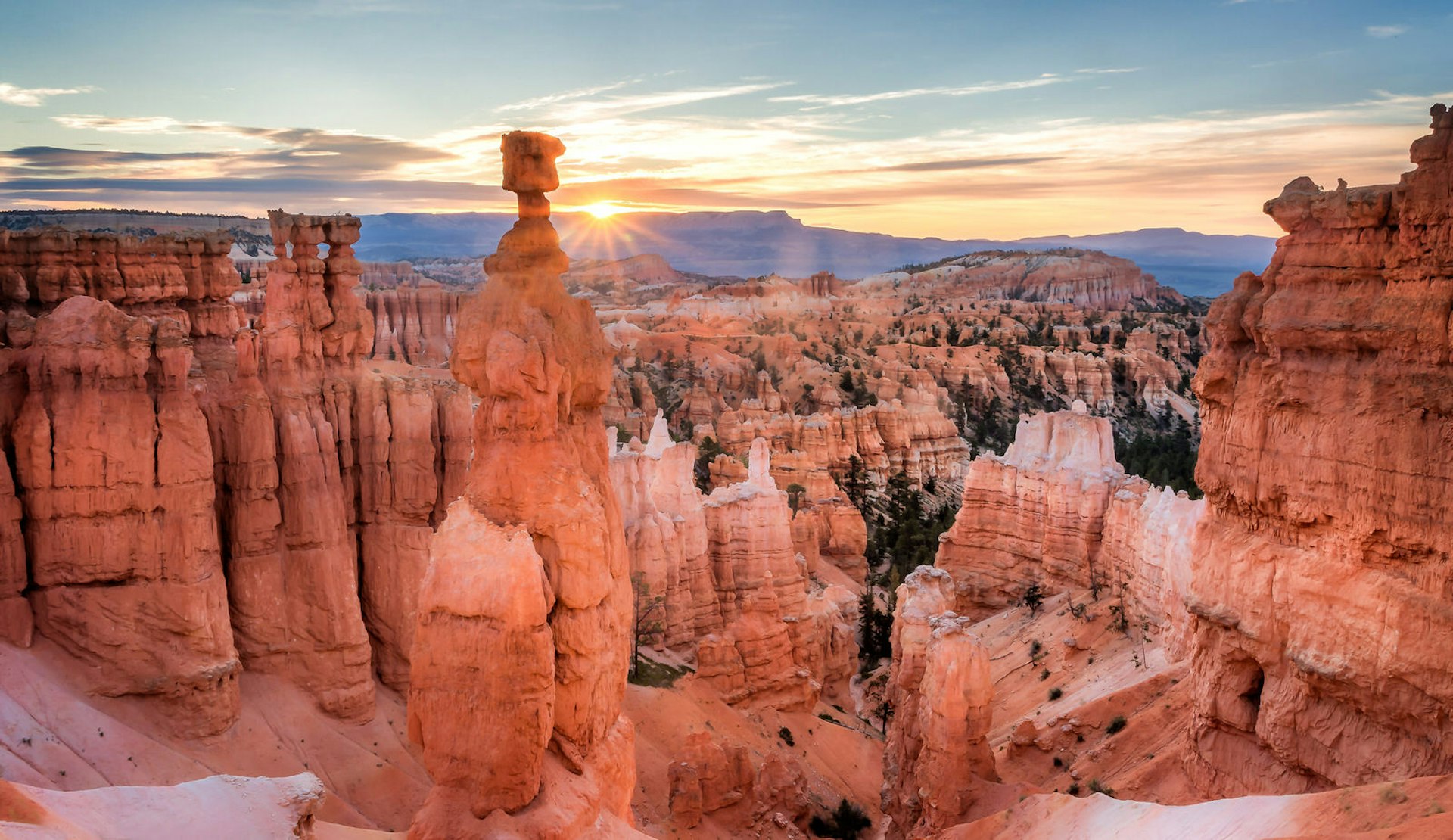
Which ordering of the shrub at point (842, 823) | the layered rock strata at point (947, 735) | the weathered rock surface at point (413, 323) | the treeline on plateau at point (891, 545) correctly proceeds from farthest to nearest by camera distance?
the weathered rock surface at point (413, 323), the treeline on plateau at point (891, 545), the shrub at point (842, 823), the layered rock strata at point (947, 735)

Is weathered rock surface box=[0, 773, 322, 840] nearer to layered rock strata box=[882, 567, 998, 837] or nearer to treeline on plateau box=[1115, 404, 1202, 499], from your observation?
layered rock strata box=[882, 567, 998, 837]

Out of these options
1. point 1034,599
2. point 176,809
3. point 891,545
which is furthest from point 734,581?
point 176,809

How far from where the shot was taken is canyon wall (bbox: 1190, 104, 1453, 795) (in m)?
10.8

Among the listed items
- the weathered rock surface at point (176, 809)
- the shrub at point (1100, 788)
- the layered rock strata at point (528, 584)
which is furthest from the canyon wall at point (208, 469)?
the shrub at point (1100, 788)

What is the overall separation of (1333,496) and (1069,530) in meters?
16.3

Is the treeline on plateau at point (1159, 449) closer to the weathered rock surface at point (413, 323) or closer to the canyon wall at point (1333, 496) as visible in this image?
the canyon wall at point (1333, 496)

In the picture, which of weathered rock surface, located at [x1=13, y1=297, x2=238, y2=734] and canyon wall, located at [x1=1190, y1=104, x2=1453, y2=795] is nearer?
canyon wall, located at [x1=1190, y1=104, x2=1453, y2=795]

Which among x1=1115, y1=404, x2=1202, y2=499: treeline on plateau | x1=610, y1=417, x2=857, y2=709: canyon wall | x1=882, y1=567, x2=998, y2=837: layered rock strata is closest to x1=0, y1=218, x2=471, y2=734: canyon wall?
x1=882, y1=567, x2=998, y2=837: layered rock strata

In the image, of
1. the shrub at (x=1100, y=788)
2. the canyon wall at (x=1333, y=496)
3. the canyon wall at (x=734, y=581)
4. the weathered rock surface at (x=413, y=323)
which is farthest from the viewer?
the weathered rock surface at (x=413, y=323)

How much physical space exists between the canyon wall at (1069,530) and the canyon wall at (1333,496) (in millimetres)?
7222

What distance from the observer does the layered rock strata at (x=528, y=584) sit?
10508 mm

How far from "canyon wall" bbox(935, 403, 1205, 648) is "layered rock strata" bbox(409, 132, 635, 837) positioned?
13253 millimetres

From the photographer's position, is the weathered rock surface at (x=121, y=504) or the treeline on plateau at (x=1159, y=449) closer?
the weathered rock surface at (x=121, y=504)

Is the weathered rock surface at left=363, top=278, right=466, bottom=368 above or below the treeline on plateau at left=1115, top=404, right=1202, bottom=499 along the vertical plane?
above
